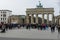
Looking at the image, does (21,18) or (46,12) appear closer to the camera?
(46,12)

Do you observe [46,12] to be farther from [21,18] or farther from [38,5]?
[21,18]

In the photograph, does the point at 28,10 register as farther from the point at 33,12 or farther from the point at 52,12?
the point at 52,12

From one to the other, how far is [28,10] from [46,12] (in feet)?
35.2

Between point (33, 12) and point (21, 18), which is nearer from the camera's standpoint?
point (33, 12)

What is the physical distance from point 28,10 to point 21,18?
135ft

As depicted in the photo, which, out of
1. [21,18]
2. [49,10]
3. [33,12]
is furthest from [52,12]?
[21,18]

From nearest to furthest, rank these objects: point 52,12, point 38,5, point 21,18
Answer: point 52,12 < point 38,5 < point 21,18

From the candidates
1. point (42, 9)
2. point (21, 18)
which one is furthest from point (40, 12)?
point (21, 18)

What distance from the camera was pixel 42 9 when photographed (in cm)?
14312

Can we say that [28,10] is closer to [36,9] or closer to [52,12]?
[36,9]

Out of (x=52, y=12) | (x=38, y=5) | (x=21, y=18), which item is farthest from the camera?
(x=21, y=18)

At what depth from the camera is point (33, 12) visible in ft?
476

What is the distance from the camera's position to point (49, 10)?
14075cm

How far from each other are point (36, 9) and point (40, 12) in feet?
9.43
